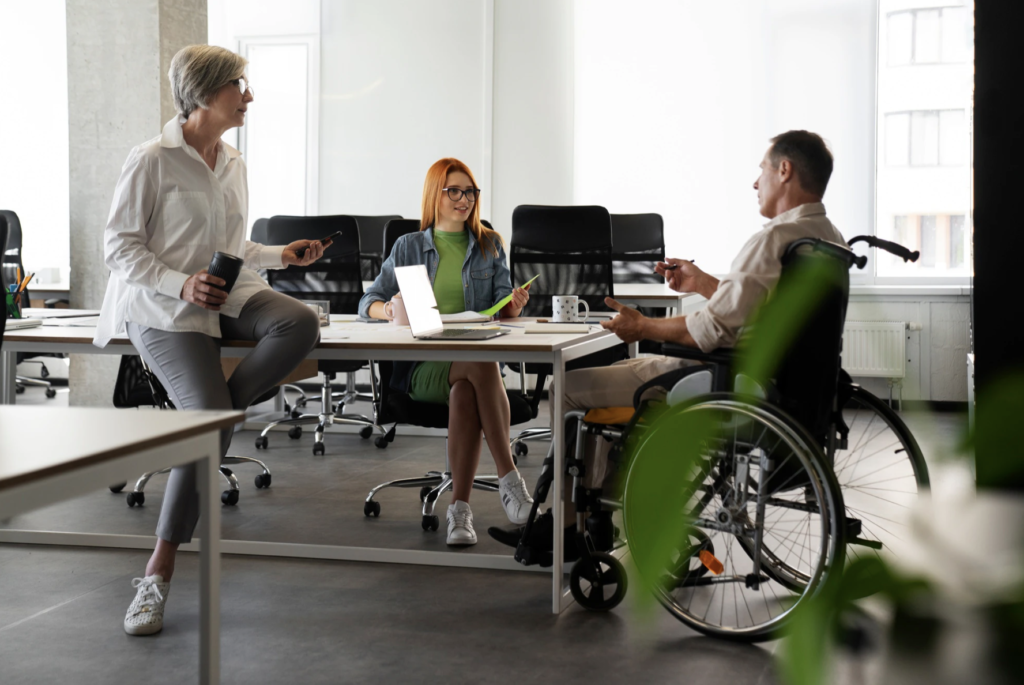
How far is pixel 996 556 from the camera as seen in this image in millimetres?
280

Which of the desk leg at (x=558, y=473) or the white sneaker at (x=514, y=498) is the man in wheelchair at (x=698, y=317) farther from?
the white sneaker at (x=514, y=498)

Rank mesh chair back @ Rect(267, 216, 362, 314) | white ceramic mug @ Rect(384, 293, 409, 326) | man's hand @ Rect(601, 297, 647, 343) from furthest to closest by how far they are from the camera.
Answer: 1. mesh chair back @ Rect(267, 216, 362, 314)
2. white ceramic mug @ Rect(384, 293, 409, 326)
3. man's hand @ Rect(601, 297, 647, 343)

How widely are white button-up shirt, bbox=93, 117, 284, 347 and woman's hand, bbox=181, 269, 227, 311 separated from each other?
0.03 m

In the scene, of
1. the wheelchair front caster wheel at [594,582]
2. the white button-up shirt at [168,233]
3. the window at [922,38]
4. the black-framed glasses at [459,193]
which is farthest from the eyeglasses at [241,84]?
the window at [922,38]

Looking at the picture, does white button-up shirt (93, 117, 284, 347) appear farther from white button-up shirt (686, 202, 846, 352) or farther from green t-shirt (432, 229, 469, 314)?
white button-up shirt (686, 202, 846, 352)

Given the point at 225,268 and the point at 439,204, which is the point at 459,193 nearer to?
the point at 439,204

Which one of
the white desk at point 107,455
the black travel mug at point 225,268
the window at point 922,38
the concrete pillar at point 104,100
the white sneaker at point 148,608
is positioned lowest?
the white sneaker at point 148,608

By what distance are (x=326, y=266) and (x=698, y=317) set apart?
2.87 metres

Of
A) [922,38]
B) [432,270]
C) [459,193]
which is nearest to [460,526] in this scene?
[432,270]

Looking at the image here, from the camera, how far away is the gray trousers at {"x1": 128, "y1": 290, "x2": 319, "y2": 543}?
8.09 feet

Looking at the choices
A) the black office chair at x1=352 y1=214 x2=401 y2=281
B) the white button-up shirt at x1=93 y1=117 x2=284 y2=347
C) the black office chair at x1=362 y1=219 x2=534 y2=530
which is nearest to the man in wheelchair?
the black office chair at x1=362 y1=219 x2=534 y2=530

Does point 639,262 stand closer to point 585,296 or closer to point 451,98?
point 585,296

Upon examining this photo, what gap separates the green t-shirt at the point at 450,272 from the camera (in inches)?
141

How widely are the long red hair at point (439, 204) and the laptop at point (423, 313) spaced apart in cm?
61
